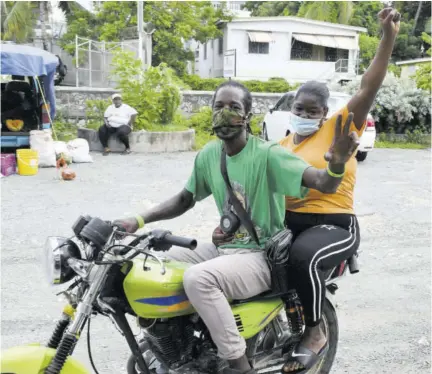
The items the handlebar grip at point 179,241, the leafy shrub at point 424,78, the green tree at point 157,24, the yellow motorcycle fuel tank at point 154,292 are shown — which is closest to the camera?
the handlebar grip at point 179,241

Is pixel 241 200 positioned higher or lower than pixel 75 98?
higher

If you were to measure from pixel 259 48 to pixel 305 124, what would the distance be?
102ft

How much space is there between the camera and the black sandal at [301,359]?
10.2 ft

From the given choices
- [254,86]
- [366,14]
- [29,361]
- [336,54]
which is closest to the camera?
[29,361]

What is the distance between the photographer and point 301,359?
311 cm

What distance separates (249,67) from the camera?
33219 millimetres

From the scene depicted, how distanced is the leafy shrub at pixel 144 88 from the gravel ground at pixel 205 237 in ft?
7.83

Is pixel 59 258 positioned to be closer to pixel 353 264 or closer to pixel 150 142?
pixel 353 264

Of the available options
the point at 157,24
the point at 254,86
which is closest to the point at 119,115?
the point at 254,86

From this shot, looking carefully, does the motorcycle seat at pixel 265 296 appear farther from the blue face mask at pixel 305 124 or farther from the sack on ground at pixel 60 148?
the sack on ground at pixel 60 148

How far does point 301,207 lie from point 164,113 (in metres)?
12.8

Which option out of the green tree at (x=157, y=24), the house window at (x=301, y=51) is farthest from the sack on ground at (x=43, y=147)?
the house window at (x=301, y=51)

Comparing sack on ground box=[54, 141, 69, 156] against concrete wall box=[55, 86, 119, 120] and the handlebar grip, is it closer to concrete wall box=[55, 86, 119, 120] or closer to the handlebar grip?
concrete wall box=[55, 86, 119, 120]

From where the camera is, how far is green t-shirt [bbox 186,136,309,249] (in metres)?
2.81
